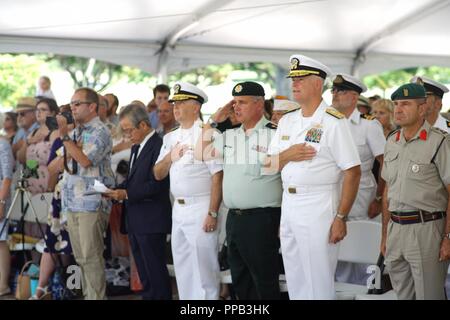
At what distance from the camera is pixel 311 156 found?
4406mm

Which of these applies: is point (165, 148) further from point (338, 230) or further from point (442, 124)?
point (442, 124)

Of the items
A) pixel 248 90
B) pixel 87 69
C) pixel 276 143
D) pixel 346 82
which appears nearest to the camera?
pixel 276 143

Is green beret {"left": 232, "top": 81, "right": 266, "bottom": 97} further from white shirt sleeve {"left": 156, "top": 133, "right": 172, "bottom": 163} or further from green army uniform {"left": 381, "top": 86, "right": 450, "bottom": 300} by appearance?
green army uniform {"left": 381, "top": 86, "right": 450, "bottom": 300}

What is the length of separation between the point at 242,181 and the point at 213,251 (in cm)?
78

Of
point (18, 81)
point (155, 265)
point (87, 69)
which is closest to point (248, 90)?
point (155, 265)

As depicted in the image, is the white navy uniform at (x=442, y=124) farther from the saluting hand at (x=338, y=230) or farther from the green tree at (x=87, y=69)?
the green tree at (x=87, y=69)

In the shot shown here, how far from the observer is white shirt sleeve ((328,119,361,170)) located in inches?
171

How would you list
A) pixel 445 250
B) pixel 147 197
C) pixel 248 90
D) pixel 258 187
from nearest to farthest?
pixel 445 250, pixel 258 187, pixel 248 90, pixel 147 197

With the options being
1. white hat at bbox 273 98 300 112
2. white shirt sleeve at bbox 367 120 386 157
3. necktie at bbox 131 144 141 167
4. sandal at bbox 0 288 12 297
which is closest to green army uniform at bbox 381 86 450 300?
white shirt sleeve at bbox 367 120 386 157

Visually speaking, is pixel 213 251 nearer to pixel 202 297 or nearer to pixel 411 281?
pixel 202 297

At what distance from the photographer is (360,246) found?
5.11 metres

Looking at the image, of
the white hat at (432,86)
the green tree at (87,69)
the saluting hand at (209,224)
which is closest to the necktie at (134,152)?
the saluting hand at (209,224)

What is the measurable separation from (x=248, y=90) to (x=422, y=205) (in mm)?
1387
